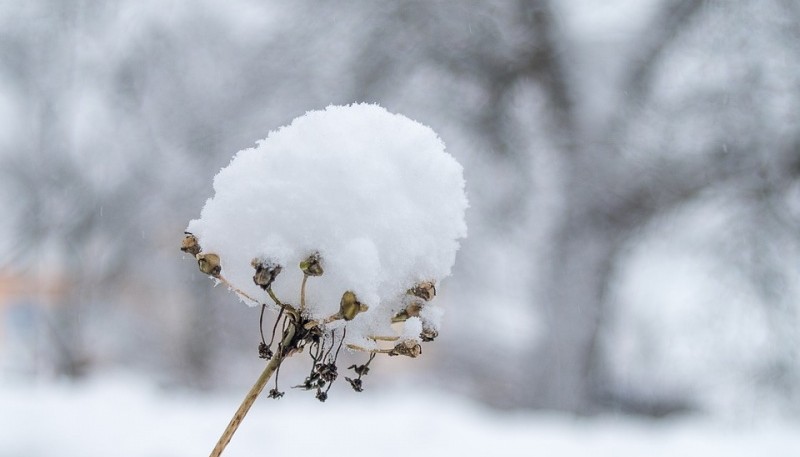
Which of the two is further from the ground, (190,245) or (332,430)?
→ (332,430)

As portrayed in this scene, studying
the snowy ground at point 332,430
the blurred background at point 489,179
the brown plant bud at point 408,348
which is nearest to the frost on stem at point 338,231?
the brown plant bud at point 408,348

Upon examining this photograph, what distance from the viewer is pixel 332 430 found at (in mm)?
2871

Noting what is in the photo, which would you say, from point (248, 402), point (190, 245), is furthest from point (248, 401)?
point (190, 245)

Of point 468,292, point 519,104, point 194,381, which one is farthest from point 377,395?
point 519,104

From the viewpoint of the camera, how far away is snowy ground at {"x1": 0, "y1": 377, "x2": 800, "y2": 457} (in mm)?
2479

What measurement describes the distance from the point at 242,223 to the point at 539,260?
3.22 meters

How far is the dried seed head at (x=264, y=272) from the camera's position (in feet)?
1.48

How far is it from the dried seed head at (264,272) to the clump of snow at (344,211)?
11 millimetres

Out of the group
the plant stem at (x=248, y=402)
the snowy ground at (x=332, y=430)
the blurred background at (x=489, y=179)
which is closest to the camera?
the plant stem at (x=248, y=402)

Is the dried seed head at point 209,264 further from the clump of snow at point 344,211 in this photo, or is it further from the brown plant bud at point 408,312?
the brown plant bud at point 408,312

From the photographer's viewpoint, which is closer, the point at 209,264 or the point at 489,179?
the point at 209,264

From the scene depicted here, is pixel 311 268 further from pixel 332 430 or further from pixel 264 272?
pixel 332 430

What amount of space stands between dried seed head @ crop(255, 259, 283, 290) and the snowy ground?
6.63 feet

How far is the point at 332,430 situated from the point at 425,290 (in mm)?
2513
